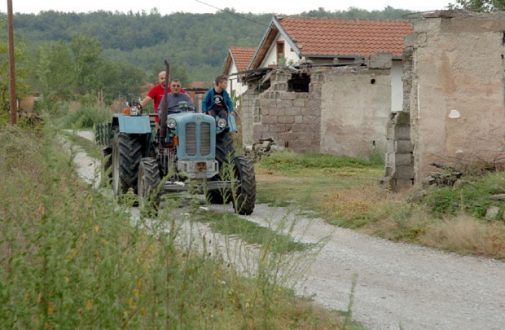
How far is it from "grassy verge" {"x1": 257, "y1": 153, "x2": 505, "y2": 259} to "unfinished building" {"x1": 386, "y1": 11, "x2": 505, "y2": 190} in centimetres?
96

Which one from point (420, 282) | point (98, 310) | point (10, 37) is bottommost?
point (420, 282)

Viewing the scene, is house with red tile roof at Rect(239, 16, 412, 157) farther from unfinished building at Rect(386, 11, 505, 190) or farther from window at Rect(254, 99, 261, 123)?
unfinished building at Rect(386, 11, 505, 190)

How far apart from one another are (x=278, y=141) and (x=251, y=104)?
12.8 ft

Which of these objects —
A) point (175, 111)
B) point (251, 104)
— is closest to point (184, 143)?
point (175, 111)

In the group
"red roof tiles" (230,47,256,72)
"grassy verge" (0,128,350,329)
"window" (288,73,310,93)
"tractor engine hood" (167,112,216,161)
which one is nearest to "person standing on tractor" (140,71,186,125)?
"tractor engine hood" (167,112,216,161)

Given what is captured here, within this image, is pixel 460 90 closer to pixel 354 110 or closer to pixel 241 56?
pixel 354 110

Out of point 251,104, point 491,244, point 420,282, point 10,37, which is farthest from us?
point 251,104

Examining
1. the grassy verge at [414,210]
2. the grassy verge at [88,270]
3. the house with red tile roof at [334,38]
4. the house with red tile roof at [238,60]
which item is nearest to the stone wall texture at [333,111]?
the house with red tile roof at [334,38]

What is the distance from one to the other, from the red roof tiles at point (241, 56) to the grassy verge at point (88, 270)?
39.7m

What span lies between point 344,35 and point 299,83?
25.7ft

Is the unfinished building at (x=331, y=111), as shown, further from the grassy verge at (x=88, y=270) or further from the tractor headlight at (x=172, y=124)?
the grassy verge at (x=88, y=270)

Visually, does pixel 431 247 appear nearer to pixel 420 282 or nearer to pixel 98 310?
pixel 420 282

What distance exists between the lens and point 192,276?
202 inches

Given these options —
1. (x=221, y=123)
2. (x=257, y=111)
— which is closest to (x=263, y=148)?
(x=257, y=111)
